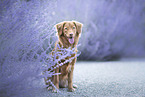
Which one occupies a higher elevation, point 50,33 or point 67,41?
point 50,33

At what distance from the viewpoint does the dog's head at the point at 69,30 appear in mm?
2489

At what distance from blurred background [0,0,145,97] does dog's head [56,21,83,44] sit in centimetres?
11

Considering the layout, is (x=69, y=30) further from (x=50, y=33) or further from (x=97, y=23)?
(x=97, y=23)

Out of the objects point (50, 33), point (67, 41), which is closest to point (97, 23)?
point (67, 41)

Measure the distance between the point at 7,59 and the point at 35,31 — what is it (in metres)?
0.34

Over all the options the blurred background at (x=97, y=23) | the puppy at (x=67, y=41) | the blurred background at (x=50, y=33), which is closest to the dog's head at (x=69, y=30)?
the puppy at (x=67, y=41)

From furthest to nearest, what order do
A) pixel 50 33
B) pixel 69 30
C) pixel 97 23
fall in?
pixel 97 23 < pixel 69 30 < pixel 50 33

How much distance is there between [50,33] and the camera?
1.90 meters

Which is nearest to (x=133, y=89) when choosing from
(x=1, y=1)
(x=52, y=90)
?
(x=52, y=90)

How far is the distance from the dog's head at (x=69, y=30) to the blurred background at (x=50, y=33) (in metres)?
0.11

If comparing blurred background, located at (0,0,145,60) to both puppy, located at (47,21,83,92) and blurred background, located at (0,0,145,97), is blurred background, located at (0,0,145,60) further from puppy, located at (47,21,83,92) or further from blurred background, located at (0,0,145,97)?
puppy, located at (47,21,83,92)

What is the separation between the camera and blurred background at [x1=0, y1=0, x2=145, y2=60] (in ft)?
6.07

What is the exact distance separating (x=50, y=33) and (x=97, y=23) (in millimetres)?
5651

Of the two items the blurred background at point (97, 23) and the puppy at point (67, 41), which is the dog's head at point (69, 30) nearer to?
the puppy at point (67, 41)
